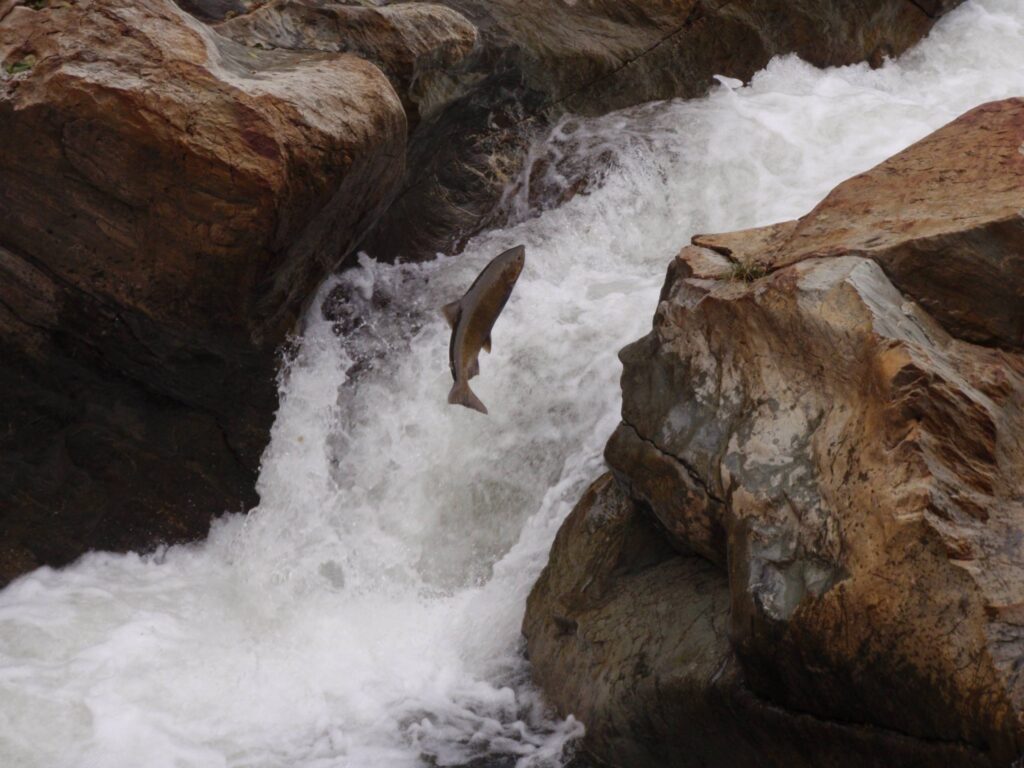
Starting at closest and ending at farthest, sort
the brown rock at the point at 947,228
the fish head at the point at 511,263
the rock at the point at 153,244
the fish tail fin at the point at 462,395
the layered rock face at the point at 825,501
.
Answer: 1. the layered rock face at the point at 825,501
2. the brown rock at the point at 947,228
3. the rock at the point at 153,244
4. the fish tail fin at the point at 462,395
5. the fish head at the point at 511,263

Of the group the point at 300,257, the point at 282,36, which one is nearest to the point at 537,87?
the point at 282,36

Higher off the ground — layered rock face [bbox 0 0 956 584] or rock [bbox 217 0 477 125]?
rock [bbox 217 0 477 125]

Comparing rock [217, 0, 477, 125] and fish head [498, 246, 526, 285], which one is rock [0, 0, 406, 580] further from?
fish head [498, 246, 526, 285]

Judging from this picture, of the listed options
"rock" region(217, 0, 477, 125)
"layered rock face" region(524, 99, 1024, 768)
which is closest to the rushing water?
"layered rock face" region(524, 99, 1024, 768)

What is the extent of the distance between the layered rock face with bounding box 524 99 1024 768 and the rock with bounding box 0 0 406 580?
69.2 inches

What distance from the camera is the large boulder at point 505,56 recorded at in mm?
6422

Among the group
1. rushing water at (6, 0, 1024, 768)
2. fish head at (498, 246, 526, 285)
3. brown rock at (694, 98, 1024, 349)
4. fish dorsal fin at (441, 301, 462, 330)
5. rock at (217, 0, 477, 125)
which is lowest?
rushing water at (6, 0, 1024, 768)

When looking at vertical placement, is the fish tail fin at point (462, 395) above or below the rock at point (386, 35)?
below

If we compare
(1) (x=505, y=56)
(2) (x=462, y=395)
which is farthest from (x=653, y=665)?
(1) (x=505, y=56)

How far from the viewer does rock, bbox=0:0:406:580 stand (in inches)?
194

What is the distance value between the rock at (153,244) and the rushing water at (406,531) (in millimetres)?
267

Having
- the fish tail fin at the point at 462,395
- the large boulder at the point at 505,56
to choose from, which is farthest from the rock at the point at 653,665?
the large boulder at the point at 505,56

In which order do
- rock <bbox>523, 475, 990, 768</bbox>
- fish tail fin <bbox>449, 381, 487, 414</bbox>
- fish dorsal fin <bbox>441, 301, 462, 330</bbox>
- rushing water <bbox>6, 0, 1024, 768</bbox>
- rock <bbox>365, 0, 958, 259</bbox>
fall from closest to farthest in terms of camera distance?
rock <bbox>523, 475, 990, 768</bbox>, rushing water <bbox>6, 0, 1024, 768</bbox>, fish tail fin <bbox>449, 381, 487, 414</bbox>, fish dorsal fin <bbox>441, 301, 462, 330</bbox>, rock <bbox>365, 0, 958, 259</bbox>

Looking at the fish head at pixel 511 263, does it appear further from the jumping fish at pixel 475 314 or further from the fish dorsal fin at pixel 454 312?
the fish dorsal fin at pixel 454 312
